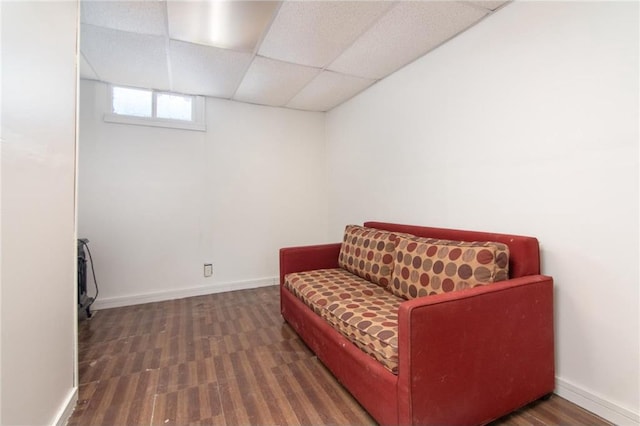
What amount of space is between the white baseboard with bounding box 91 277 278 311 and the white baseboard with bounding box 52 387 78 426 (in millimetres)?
1627

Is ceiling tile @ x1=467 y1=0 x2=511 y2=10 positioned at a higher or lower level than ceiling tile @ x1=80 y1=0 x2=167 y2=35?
higher

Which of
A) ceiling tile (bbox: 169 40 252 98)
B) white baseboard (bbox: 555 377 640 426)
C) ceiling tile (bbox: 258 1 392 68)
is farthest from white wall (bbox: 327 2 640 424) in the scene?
ceiling tile (bbox: 169 40 252 98)

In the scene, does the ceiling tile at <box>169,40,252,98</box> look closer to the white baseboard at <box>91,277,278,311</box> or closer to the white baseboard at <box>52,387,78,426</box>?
the white baseboard at <box>91,277,278,311</box>

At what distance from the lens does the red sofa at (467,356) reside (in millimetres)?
1214

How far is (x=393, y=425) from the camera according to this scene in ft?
4.22

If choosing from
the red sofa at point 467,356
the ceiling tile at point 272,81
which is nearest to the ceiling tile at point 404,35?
the ceiling tile at point 272,81

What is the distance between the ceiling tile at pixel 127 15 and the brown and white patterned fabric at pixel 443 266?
2244mm

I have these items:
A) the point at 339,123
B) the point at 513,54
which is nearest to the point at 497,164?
the point at 513,54

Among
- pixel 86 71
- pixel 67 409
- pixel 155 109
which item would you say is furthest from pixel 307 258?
pixel 86 71

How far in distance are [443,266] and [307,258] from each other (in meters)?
1.32

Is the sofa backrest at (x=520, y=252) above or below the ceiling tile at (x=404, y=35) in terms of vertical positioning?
below

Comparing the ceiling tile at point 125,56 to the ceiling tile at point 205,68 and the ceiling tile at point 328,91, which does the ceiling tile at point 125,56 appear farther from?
the ceiling tile at point 328,91

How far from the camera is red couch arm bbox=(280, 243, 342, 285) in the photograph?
267cm

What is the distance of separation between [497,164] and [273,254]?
275 centimetres
